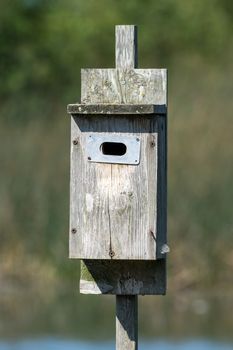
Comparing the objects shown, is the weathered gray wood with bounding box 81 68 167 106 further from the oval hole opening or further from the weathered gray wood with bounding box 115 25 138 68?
the oval hole opening

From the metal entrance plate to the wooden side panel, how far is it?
2 cm

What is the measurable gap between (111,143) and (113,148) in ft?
0.31

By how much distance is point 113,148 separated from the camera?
20.1 ft

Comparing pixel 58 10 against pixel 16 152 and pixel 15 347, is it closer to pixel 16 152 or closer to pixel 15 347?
pixel 16 152

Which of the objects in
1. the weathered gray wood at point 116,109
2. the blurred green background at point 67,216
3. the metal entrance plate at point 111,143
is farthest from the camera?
the blurred green background at point 67,216

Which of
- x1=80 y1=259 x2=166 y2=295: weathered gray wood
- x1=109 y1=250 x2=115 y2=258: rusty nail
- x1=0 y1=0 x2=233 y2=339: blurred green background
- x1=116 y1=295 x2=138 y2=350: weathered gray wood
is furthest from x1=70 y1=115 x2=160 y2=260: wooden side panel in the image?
x1=0 y1=0 x2=233 y2=339: blurred green background

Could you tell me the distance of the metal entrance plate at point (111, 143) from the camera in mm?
5957

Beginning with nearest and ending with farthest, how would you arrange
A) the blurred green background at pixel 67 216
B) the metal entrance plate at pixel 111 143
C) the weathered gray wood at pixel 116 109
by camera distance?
the weathered gray wood at pixel 116 109
the metal entrance plate at pixel 111 143
the blurred green background at pixel 67 216

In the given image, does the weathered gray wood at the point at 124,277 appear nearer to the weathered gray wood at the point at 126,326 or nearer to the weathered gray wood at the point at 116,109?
the weathered gray wood at the point at 126,326

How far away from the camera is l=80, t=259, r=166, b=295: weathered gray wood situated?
5.98m

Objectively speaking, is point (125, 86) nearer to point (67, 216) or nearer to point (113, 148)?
point (113, 148)

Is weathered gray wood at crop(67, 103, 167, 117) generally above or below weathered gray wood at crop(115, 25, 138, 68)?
below

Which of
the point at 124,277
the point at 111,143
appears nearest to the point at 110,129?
the point at 111,143

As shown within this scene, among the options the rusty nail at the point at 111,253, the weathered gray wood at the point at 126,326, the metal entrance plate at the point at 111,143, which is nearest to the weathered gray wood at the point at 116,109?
the metal entrance plate at the point at 111,143
